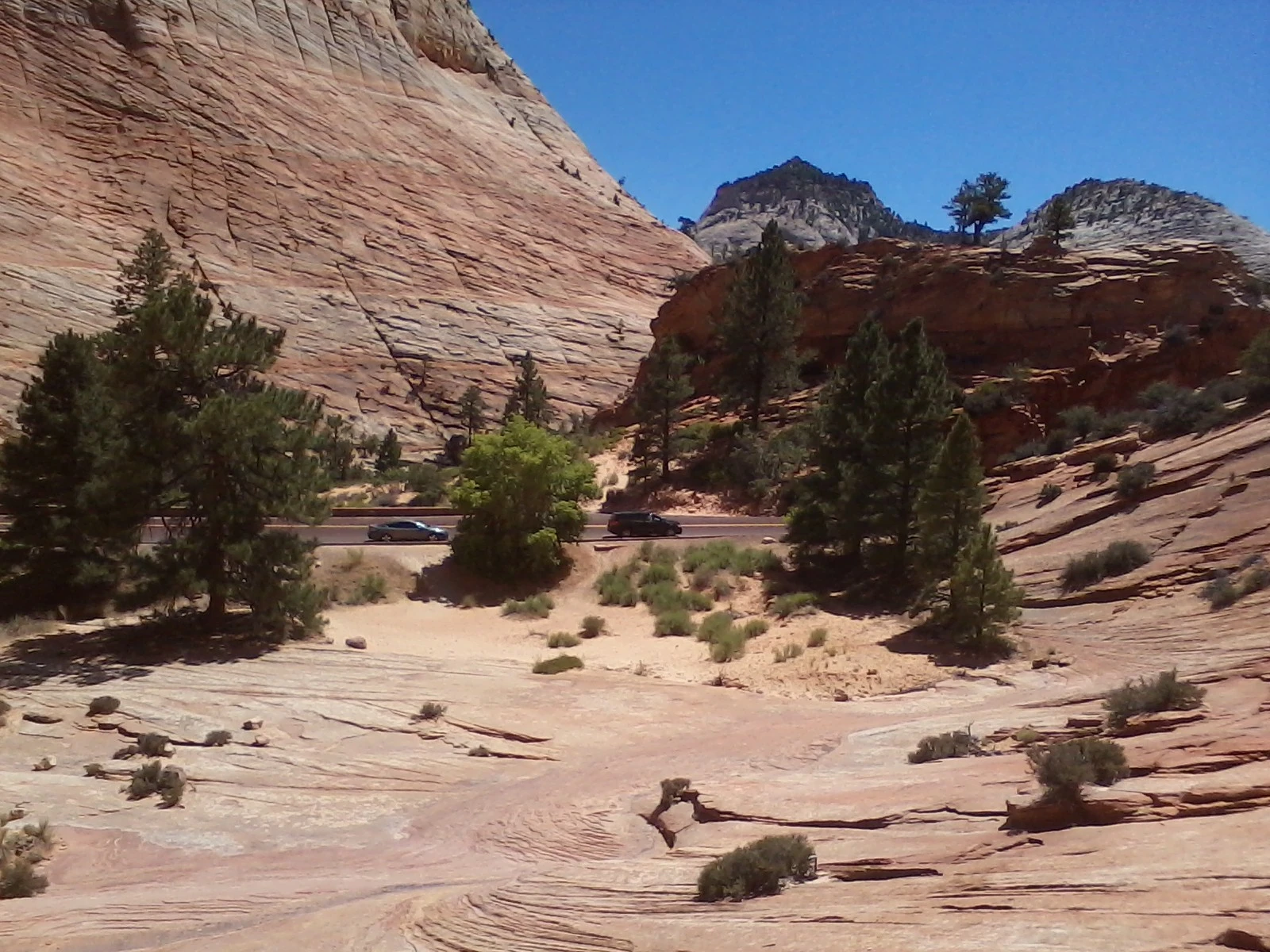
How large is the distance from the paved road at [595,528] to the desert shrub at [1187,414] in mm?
13128

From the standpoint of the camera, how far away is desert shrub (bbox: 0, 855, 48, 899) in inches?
404

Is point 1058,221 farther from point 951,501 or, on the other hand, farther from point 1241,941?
point 1241,941

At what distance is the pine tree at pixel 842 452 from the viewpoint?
98.6 ft

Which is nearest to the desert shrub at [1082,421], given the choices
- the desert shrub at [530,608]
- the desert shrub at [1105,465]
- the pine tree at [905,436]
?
the desert shrub at [1105,465]

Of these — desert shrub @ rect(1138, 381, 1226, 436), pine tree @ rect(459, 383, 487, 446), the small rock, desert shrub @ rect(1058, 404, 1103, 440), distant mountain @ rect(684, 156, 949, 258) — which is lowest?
the small rock

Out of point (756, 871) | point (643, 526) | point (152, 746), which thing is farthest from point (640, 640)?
→ point (756, 871)

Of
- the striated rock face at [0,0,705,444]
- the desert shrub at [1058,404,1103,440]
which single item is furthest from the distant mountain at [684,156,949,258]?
the desert shrub at [1058,404,1103,440]

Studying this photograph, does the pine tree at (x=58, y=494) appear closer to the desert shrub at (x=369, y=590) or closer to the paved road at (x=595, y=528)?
the desert shrub at (x=369, y=590)

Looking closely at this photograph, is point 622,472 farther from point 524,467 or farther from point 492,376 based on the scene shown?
point 492,376

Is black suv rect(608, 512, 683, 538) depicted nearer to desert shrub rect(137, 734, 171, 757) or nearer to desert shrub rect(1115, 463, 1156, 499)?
desert shrub rect(1115, 463, 1156, 499)

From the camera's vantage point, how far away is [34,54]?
211 feet

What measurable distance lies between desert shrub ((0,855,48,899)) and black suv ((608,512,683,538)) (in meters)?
26.9

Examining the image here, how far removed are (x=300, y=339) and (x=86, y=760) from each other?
50080 millimetres

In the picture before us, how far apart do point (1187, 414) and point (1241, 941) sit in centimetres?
2722
